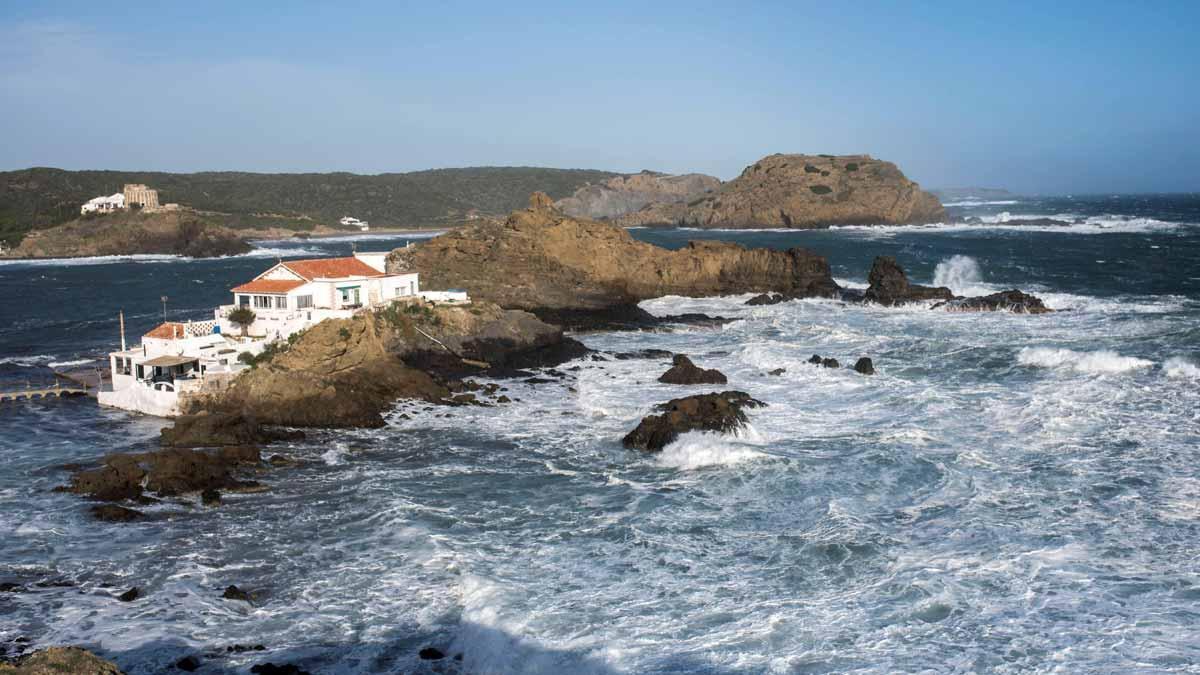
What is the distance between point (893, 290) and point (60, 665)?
45.4 m

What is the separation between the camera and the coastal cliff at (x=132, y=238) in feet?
366

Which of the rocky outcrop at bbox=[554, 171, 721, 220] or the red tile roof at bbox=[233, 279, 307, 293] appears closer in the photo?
the red tile roof at bbox=[233, 279, 307, 293]

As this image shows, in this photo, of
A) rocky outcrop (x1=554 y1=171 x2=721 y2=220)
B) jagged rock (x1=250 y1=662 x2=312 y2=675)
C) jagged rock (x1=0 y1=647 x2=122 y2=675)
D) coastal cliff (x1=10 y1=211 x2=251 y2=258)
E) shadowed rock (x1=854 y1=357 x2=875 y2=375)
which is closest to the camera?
jagged rock (x1=0 y1=647 x2=122 y2=675)

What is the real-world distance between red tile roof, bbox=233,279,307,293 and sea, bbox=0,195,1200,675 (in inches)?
269

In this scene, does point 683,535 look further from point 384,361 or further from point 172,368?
point 172,368

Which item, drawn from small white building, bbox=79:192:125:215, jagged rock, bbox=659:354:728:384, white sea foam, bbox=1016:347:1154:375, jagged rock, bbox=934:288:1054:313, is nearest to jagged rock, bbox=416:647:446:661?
jagged rock, bbox=659:354:728:384

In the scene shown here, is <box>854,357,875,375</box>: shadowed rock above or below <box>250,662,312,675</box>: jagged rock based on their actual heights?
above

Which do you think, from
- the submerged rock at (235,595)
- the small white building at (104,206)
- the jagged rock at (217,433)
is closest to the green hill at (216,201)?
the small white building at (104,206)

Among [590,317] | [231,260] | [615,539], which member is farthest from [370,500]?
[231,260]

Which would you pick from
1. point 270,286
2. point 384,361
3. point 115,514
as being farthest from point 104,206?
point 115,514

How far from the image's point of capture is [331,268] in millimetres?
37500

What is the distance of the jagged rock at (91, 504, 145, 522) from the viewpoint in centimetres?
1944

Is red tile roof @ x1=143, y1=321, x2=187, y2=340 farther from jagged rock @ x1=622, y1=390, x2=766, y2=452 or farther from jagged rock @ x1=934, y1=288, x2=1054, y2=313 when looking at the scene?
jagged rock @ x1=934, y1=288, x2=1054, y2=313

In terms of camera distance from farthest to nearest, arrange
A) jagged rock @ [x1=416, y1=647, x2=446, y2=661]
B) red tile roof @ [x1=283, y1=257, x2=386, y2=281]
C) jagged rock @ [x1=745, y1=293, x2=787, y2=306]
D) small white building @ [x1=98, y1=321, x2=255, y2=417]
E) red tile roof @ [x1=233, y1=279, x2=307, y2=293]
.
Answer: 1. jagged rock @ [x1=745, y1=293, x2=787, y2=306]
2. red tile roof @ [x1=283, y1=257, x2=386, y2=281]
3. red tile roof @ [x1=233, y1=279, x2=307, y2=293]
4. small white building @ [x1=98, y1=321, x2=255, y2=417]
5. jagged rock @ [x1=416, y1=647, x2=446, y2=661]
